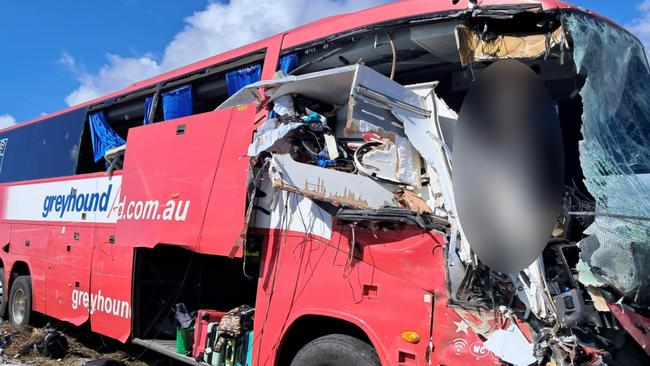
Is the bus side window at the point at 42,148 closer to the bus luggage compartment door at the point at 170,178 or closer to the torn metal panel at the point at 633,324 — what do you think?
the bus luggage compartment door at the point at 170,178

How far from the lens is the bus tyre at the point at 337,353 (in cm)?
401

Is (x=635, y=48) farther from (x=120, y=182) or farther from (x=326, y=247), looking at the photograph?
(x=120, y=182)

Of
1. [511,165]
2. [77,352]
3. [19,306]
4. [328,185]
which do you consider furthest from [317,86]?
[19,306]

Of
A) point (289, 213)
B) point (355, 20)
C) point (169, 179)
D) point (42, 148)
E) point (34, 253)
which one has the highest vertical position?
point (355, 20)

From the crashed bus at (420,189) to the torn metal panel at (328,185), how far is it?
0.5 inches

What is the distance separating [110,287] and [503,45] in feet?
18.4

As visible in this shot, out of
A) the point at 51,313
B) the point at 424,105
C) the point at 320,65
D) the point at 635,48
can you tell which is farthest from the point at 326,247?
the point at 51,313

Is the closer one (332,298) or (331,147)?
(332,298)

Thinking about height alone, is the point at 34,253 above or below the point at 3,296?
above

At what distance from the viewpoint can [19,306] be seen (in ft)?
31.8

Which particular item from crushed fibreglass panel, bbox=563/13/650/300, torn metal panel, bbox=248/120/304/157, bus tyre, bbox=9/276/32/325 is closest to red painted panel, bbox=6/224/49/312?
bus tyre, bbox=9/276/32/325

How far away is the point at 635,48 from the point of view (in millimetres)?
4148

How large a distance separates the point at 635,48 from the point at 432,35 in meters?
1.54

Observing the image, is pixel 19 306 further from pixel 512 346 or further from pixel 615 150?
pixel 615 150
